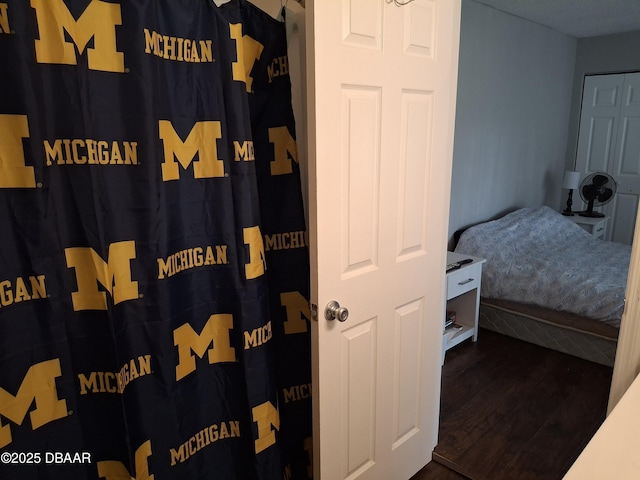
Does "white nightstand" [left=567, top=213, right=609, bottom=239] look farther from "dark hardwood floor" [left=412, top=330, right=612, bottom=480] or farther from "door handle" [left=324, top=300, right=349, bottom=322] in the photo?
"door handle" [left=324, top=300, right=349, bottom=322]

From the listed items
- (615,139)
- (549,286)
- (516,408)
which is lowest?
(516,408)

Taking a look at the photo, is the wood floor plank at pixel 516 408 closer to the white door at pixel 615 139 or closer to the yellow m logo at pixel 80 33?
the yellow m logo at pixel 80 33

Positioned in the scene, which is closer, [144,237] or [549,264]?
[144,237]

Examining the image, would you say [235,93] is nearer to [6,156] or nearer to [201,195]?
[201,195]

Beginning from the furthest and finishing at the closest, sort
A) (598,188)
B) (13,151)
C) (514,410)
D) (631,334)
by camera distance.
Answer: (598,188) < (514,410) < (631,334) < (13,151)

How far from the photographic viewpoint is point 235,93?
1.37 metres

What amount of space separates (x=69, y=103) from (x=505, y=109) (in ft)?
12.0

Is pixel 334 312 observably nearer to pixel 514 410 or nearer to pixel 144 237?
pixel 144 237

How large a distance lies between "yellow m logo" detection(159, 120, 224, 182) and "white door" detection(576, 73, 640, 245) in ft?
15.4

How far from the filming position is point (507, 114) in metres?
3.94

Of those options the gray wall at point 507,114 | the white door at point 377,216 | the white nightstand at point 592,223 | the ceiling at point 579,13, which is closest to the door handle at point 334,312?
the white door at point 377,216

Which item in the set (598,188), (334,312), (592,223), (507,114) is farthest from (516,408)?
(598,188)

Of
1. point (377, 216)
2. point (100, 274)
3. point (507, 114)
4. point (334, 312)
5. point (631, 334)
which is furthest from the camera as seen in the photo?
point (507, 114)

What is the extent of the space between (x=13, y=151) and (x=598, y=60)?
5411mm
